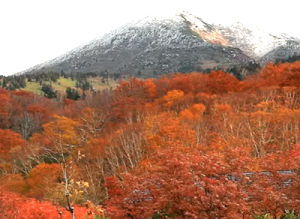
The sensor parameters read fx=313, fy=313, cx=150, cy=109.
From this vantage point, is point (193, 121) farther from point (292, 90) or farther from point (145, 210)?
point (145, 210)

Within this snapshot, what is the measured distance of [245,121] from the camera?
41.9 meters

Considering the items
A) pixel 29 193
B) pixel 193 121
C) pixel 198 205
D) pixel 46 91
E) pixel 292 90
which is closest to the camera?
pixel 198 205

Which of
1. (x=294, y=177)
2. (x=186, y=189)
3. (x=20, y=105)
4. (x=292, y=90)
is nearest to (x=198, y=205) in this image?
(x=186, y=189)

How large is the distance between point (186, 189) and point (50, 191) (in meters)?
29.1

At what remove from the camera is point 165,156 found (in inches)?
630

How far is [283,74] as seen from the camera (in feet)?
216

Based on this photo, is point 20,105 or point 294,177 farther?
point 20,105

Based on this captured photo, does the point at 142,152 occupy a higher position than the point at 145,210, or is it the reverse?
the point at 145,210

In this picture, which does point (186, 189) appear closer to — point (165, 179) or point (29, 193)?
point (165, 179)

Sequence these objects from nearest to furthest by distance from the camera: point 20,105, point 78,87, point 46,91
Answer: point 20,105 < point 46,91 < point 78,87

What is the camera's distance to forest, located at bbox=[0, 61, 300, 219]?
40.7 feet

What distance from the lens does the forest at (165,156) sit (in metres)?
12.4

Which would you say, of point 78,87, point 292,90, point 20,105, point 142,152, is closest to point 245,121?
point 142,152

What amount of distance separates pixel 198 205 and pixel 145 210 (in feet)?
10.2
